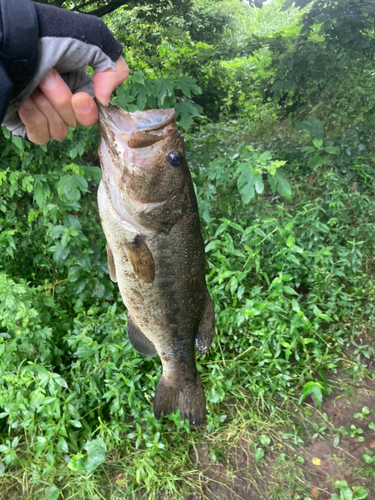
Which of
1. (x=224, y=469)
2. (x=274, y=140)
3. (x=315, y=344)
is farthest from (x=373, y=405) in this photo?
(x=274, y=140)

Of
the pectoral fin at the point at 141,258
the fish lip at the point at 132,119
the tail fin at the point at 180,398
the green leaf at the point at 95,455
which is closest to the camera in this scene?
the fish lip at the point at 132,119

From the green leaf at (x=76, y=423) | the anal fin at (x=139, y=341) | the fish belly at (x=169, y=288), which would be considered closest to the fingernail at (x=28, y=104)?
the fish belly at (x=169, y=288)

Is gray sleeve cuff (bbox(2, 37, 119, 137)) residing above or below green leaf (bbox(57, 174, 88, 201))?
above

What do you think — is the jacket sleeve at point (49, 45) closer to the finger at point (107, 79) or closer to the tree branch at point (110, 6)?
the finger at point (107, 79)

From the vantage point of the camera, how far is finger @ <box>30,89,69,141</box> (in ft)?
3.73

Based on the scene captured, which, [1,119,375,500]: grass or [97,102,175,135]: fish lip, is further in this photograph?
[1,119,375,500]: grass

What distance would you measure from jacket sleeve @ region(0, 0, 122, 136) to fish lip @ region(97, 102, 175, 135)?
0.49 feet

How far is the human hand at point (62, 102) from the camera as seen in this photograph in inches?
43.0

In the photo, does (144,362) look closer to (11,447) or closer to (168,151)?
(11,447)

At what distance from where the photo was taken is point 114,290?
331 cm

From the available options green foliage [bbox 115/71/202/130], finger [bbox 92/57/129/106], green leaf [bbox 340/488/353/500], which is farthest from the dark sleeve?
green leaf [bbox 340/488/353/500]

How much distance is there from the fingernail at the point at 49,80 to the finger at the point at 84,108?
3.4 inches

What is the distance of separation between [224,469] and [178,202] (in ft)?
6.99

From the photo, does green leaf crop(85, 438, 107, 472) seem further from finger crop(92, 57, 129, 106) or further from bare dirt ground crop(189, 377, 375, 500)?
finger crop(92, 57, 129, 106)
